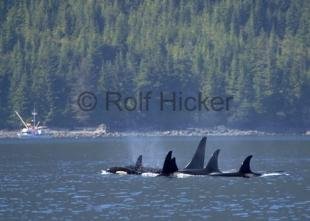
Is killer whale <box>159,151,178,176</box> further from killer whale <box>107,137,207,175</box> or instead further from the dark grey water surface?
killer whale <box>107,137,207,175</box>

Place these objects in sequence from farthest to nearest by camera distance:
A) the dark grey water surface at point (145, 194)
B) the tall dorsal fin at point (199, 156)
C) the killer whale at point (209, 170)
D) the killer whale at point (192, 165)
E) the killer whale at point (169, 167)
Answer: the killer whale at point (192, 165), the tall dorsal fin at point (199, 156), the killer whale at point (209, 170), the killer whale at point (169, 167), the dark grey water surface at point (145, 194)

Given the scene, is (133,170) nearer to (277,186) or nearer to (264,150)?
(277,186)

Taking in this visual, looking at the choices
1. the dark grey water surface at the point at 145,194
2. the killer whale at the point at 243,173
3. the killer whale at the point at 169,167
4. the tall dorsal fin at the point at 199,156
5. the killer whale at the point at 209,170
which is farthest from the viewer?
the tall dorsal fin at the point at 199,156

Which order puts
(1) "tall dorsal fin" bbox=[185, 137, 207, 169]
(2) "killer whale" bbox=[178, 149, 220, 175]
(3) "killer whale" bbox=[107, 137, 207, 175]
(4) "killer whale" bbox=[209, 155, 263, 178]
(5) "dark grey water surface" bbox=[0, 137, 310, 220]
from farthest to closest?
(3) "killer whale" bbox=[107, 137, 207, 175], (1) "tall dorsal fin" bbox=[185, 137, 207, 169], (2) "killer whale" bbox=[178, 149, 220, 175], (4) "killer whale" bbox=[209, 155, 263, 178], (5) "dark grey water surface" bbox=[0, 137, 310, 220]

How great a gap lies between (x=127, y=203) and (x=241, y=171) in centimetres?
2092

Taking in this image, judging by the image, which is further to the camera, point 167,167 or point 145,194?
point 167,167

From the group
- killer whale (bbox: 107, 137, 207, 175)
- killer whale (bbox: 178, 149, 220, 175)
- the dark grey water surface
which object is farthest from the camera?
killer whale (bbox: 107, 137, 207, 175)

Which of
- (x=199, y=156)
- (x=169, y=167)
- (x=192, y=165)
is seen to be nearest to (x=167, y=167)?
(x=169, y=167)

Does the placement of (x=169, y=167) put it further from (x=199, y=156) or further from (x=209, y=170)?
(x=199, y=156)

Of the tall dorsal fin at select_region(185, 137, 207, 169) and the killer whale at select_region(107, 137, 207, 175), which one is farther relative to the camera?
the killer whale at select_region(107, 137, 207, 175)

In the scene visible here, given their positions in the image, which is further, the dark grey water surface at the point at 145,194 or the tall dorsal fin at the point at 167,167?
the tall dorsal fin at the point at 167,167

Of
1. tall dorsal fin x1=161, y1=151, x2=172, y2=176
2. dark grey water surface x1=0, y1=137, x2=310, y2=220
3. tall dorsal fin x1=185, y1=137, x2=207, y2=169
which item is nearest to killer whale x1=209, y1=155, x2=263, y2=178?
dark grey water surface x1=0, y1=137, x2=310, y2=220

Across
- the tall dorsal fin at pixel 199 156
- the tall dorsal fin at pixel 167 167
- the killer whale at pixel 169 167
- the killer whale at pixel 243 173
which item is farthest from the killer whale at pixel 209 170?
the tall dorsal fin at pixel 167 167

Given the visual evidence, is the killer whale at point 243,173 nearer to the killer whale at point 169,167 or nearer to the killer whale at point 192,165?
the killer whale at point 192,165
